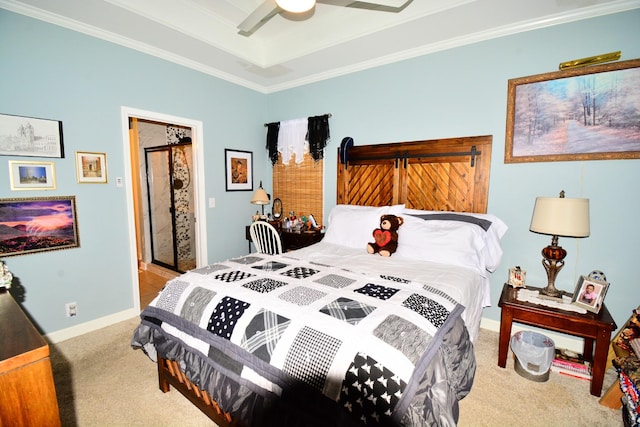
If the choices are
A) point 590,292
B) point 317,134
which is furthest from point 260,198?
point 590,292

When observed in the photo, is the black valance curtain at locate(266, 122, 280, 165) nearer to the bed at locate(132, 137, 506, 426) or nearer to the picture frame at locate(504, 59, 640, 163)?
the bed at locate(132, 137, 506, 426)

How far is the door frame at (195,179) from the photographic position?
9.43 ft

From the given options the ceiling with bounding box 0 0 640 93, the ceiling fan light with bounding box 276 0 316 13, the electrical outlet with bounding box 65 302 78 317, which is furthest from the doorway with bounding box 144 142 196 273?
the ceiling fan light with bounding box 276 0 316 13

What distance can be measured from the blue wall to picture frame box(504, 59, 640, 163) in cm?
8

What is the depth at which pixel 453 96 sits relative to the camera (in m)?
2.85

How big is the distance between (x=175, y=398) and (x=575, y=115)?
Answer: 3.63 metres

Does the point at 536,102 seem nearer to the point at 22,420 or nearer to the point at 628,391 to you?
the point at 628,391

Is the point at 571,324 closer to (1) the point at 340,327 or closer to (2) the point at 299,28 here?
(1) the point at 340,327

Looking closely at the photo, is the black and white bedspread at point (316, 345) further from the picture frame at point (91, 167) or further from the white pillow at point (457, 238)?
the picture frame at point (91, 167)

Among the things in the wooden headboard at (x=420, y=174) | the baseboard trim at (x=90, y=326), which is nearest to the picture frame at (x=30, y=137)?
the baseboard trim at (x=90, y=326)

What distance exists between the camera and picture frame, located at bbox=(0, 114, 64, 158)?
2.22 m

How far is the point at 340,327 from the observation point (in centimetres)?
129

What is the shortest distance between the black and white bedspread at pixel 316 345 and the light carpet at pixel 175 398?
12.5 inches

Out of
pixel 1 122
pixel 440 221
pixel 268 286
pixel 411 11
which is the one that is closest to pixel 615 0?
pixel 411 11
